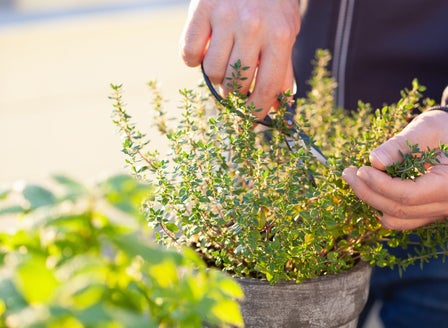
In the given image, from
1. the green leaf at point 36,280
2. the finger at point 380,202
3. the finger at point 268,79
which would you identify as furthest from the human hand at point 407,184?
the green leaf at point 36,280

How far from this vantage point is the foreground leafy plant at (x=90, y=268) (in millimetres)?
414

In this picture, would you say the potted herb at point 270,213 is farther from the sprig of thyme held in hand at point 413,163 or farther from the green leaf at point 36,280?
the green leaf at point 36,280

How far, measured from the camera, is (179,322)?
490 mm

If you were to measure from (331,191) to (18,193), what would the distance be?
492 mm

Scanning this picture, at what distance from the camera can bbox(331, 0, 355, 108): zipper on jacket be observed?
1684 mm

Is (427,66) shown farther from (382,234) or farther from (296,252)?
(296,252)

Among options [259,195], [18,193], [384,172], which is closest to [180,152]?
[259,195]

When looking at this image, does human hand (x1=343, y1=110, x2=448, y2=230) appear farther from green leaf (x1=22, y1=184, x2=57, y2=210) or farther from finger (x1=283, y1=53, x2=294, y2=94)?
green leaf (x1=22, y1=184, x2=57, y2=210)

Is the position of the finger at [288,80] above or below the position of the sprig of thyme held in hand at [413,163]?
above

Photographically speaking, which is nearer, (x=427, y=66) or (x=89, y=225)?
(x=89, y=225)

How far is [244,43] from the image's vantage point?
1.15m

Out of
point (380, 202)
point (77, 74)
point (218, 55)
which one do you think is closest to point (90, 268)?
point (380, 202)

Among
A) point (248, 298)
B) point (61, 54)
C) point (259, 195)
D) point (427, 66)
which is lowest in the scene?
point (248, 298)

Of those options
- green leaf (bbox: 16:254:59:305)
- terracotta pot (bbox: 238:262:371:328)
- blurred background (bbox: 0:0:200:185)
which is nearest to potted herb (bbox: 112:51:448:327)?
terracotta pot (bbox: 238:262:371:328)
